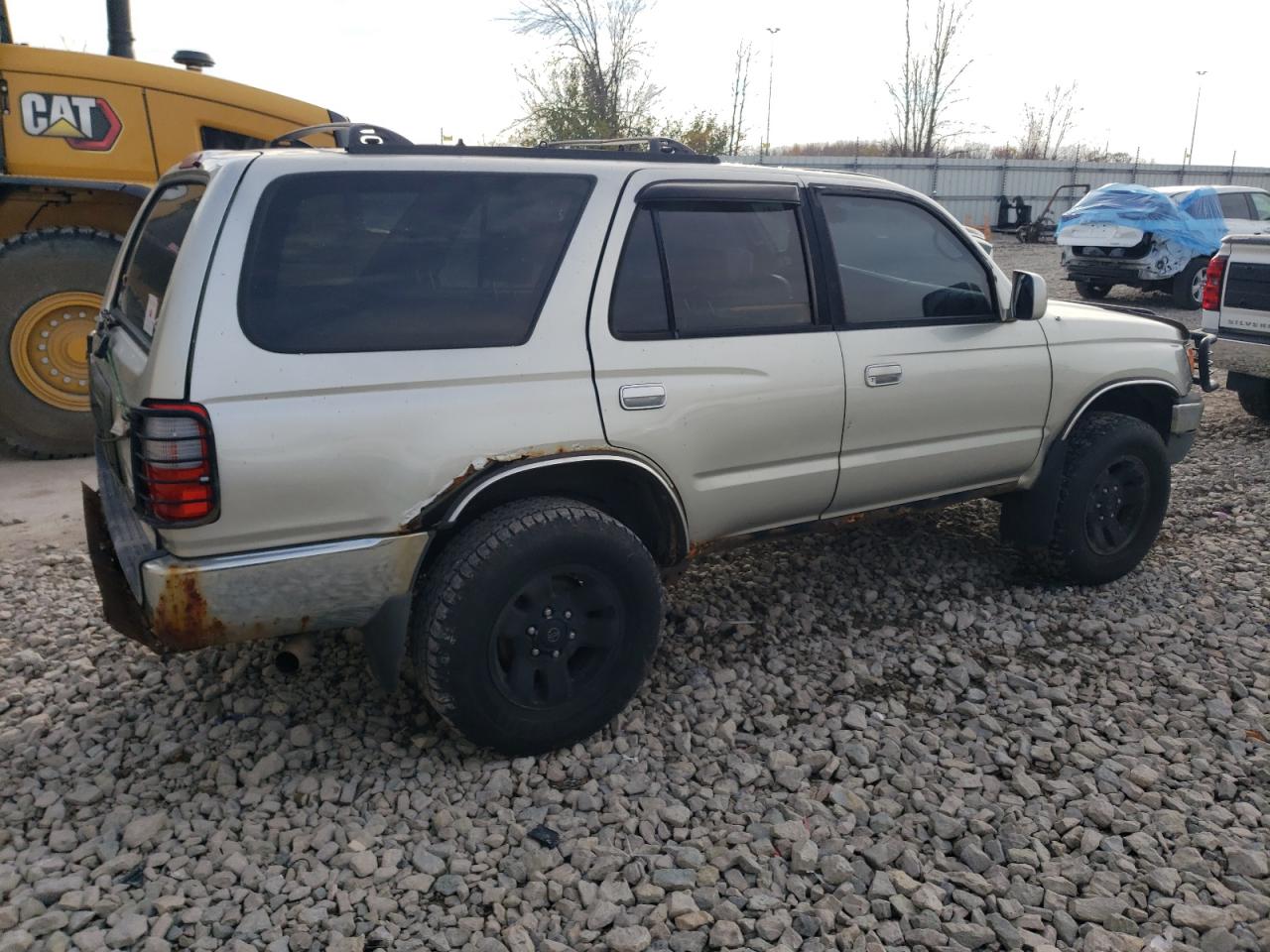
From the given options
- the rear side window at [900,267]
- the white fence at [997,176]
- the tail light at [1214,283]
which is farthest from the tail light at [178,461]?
the white fence at [997,176]

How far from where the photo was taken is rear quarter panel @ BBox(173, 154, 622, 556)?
2.78 m

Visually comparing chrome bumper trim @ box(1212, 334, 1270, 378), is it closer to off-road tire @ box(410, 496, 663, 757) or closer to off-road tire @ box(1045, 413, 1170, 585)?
off-road tire @ box(1045, 413, 1170, 585)

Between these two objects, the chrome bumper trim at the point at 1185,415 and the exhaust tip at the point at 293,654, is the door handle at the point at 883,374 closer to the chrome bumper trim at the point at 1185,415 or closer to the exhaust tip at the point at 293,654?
the chrome bumper trim at the point at 1185,415

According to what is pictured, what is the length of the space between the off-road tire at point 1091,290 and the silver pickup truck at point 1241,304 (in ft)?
24.7

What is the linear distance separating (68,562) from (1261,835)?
16.0ft

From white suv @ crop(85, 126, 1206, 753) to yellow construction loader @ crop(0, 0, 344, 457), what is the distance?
3154mm

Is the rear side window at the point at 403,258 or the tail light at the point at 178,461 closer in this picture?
the tail light at the point at 178,461

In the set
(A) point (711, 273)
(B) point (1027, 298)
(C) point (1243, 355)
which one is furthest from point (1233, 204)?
(A) point (711, 273)

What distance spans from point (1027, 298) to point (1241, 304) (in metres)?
4.38

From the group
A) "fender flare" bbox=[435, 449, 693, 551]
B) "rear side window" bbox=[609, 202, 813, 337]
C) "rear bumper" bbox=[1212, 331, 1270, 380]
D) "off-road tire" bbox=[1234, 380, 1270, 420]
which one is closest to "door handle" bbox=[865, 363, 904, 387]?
"rear side window" bbox=[609, 202, 813, 337]

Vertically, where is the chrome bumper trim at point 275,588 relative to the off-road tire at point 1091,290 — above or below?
below

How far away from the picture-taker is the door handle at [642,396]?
131 inches

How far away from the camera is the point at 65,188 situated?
254 inches

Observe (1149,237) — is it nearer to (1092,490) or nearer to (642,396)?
(1092,490)
